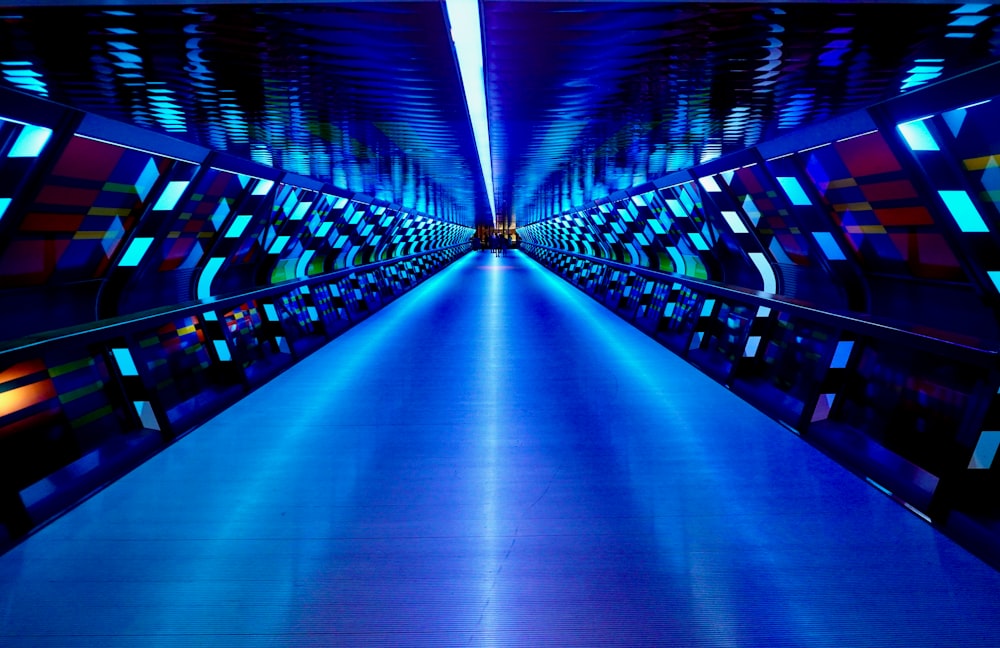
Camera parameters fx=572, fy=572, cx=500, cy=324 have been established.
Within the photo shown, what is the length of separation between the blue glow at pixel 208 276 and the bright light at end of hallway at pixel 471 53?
13.6 ft

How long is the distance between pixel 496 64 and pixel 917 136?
263cm

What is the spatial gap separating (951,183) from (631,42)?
2.38 metres

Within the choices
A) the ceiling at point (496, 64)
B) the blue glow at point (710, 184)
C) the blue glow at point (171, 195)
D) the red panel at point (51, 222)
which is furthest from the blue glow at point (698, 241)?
the red panel at point (51, 222)

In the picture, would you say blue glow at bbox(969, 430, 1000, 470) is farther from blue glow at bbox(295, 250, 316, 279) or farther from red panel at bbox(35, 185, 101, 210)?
blue glow at bbox(295, 250, 316, 279)

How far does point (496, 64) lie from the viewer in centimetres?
282

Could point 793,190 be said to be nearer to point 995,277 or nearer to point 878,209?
point 878,209

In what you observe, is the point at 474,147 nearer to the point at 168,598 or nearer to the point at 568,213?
the point at 168,598

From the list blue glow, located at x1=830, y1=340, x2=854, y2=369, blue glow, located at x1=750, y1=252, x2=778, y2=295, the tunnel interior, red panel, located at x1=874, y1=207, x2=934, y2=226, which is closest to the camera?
the tunnel interior

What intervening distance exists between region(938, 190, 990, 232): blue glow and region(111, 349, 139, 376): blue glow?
220 inches

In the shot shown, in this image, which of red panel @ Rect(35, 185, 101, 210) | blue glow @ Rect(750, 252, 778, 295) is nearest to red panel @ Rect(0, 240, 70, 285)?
red panel @ Rect(35, 185, 101, 210)

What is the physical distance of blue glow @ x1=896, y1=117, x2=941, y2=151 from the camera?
338 centimetres

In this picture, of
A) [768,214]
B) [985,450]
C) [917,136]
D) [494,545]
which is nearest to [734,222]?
[768,214]

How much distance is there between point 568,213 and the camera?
16.8 meters

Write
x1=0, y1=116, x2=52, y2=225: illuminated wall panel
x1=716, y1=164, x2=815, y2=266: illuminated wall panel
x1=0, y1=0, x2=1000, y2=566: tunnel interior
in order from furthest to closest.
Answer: x1=716, y1=164, x2=815, y2=266: illuminated wall panel → x1=0, y1=116, x2=52, y2=225: illuminated wall panel → x1=0, y1=0, x2=1000, y2=566: tunnel interior
